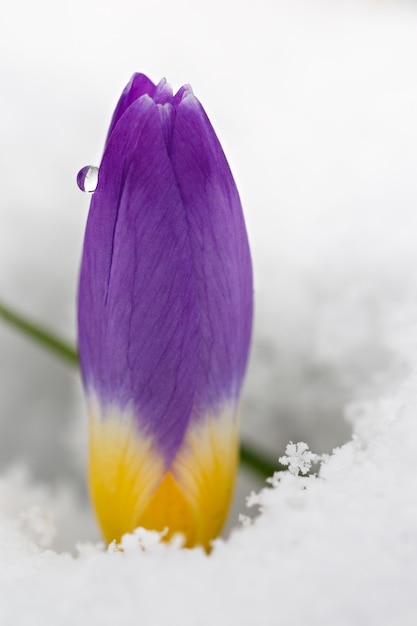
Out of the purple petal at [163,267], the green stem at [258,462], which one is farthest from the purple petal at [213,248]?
the green stem at [258,462]

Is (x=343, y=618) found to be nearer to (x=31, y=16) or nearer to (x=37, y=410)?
(x=37, y=410)

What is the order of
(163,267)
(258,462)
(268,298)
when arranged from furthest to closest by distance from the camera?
1. (268,298)
2. (258,462)
3. (163,267)

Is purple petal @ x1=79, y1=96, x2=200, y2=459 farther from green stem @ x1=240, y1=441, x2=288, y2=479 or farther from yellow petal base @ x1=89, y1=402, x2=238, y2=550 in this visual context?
green stem @ x1=240, y1=441, x2=288, y2=479

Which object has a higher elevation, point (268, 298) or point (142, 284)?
point (268, 298)

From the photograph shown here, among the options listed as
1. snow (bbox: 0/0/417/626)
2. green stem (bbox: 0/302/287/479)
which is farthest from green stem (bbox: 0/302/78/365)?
snow (bbox: 0/0/417/626)

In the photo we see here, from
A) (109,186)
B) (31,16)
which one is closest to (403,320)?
(109,186)

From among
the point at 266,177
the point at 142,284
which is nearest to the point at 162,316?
the point at 142,284

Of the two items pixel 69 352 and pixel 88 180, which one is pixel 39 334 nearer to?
pixel 69 352

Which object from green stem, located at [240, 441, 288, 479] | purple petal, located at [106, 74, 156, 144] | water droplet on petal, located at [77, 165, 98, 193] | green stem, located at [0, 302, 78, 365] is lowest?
green stem, located at [240, 441, 288, 479]

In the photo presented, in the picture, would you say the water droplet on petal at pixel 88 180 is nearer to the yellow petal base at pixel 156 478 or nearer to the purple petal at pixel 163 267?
the purple petal at pixel 163 267
